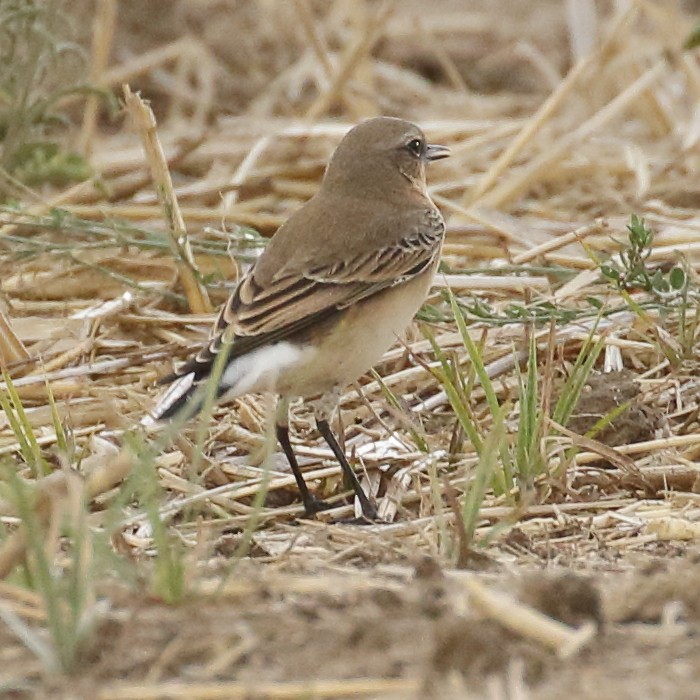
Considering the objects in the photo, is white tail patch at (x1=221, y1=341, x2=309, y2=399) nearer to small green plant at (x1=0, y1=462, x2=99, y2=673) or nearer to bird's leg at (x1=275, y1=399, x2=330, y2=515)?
bird's leg at (x1=275, y1=399, x2=330, y2=515)

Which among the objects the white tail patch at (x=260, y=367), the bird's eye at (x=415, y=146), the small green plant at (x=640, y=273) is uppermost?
the bird's eye at (x=415, y=146)

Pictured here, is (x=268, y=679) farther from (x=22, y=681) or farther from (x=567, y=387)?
(x=567, y=387)

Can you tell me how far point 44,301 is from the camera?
6.40 m

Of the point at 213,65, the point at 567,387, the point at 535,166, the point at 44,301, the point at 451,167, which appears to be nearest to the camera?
the point at 567,387

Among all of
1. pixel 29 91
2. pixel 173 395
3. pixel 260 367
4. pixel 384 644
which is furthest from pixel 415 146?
pixel 384 644

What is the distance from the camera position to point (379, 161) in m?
5.65

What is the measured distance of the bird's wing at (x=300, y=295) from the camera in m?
4.73

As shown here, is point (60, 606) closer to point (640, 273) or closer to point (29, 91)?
point (640, 273)

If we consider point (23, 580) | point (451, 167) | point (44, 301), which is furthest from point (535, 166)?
point (23, 580)

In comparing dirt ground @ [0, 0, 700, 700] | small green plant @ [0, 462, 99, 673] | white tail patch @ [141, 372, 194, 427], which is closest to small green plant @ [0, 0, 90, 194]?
dirt ground @ [0, 0, 700, 700]

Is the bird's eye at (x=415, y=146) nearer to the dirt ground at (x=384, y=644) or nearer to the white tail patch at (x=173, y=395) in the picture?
the white tail patch at (x=173, y=395)

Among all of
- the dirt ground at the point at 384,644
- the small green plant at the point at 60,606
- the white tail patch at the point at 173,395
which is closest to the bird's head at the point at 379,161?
the white tail patch at the point at 173,395

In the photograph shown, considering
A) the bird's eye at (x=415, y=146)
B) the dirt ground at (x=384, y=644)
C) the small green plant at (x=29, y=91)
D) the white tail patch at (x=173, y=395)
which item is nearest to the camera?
the dirt ground at (x=384, y=644)

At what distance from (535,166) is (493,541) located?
384 cm
